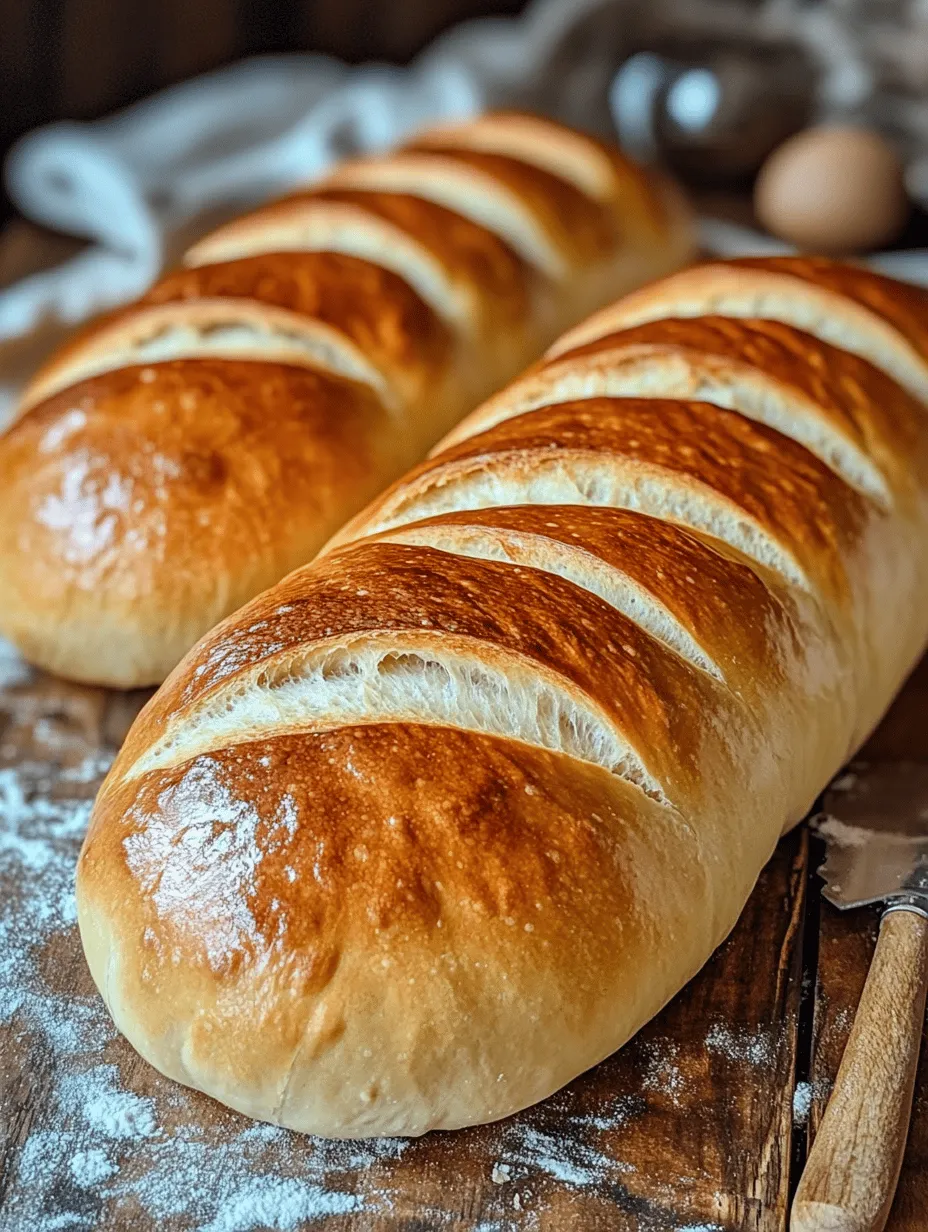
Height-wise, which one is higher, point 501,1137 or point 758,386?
point 758,386

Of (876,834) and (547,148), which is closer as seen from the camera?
(876,834)

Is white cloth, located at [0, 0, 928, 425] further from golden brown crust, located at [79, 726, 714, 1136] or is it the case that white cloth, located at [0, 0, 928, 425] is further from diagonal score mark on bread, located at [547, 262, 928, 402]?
golden brown crust, located at [79, 726, 714, 1136]

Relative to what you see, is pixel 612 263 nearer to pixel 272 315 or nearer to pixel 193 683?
pixel 272 315

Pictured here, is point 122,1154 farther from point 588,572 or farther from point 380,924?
point 588,572

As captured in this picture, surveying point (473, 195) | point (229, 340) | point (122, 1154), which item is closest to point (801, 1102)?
point (122, 1154)

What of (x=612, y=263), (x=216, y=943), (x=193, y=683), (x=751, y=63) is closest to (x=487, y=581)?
(x=193, y=683)

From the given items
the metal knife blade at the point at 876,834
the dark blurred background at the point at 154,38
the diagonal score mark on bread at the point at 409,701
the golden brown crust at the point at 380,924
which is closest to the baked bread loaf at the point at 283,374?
the diagonal score mark on bread at the point at 409,701

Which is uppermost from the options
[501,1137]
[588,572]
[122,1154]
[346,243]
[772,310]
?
[772,310]
